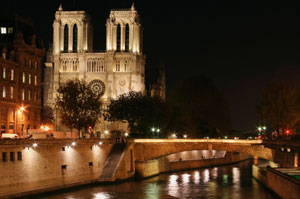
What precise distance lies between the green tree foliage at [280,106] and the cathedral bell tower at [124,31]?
41517 mm

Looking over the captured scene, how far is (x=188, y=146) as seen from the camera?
244ft

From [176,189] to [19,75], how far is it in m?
29.3

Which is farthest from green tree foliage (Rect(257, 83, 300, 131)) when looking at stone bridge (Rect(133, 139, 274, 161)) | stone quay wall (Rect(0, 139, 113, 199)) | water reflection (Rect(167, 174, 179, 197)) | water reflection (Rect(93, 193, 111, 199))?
water reflection (Rect(93, 193, 111, 199))

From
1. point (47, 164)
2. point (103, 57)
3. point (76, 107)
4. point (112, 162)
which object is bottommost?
point (112, 162)

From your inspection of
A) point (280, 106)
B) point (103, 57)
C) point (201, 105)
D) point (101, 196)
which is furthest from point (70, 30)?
point (101, 196)

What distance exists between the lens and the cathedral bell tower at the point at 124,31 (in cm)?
12250

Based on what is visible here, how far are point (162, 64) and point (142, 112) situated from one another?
85.4m

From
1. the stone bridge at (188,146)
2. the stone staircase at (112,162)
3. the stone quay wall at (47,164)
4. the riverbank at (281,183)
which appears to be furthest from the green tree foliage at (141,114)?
the riverbank at (281,183)

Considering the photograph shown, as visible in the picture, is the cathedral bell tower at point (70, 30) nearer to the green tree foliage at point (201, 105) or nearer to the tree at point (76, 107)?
the green tree foliage at point (201, 105)

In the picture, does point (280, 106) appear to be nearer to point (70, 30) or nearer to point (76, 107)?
point (76, 107)

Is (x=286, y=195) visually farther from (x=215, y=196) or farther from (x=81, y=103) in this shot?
(x=81, y=103)

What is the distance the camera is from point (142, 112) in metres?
92.4

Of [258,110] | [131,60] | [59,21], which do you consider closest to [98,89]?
[131,60]

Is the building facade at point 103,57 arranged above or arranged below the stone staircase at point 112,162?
above
